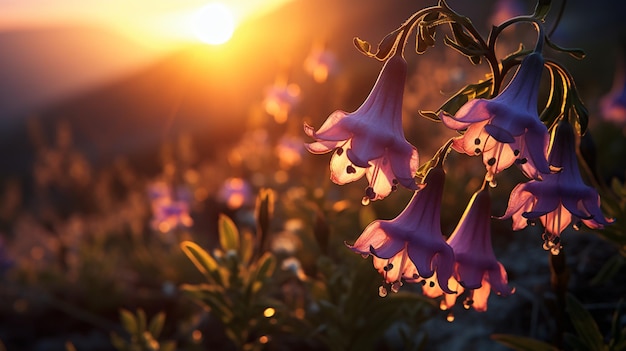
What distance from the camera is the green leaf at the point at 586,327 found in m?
2.20

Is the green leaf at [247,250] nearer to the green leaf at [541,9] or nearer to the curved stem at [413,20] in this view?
the curved stem at [413,20]

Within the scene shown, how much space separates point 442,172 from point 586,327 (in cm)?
93

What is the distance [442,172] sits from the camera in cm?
179

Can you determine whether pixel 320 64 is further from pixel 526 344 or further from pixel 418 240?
pixel 418 240

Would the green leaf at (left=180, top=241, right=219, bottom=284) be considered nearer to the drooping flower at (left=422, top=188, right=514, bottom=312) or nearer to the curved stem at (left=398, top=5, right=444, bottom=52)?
the drooping flower at (left=422, top=188, right=514, bottom=312)

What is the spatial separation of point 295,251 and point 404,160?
2.87 m

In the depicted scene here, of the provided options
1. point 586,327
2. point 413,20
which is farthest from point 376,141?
point 586,327

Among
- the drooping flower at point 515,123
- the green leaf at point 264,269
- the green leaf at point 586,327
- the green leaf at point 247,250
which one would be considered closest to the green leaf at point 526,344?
the green leaf at point 586,327

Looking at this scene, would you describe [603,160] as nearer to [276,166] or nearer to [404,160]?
[276,166]

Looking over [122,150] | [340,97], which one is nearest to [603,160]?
[340,97]

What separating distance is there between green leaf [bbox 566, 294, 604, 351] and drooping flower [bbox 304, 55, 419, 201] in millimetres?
996

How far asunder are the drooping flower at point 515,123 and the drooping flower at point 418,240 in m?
0.18

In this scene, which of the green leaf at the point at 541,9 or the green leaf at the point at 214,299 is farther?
the green leaf at the point at 214,299

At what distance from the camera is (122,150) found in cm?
1769
